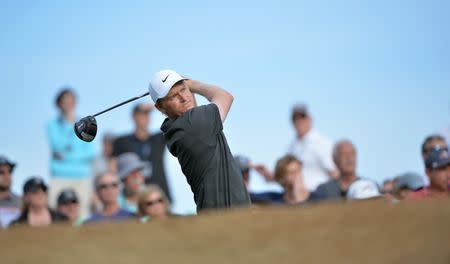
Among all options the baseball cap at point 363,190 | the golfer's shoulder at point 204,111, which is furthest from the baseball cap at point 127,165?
the golfer's shoulder at point 204,111

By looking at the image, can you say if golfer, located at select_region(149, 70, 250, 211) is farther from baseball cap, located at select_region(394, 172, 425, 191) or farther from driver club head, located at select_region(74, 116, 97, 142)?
baseball cap, located at select_region(394, 172, 425, 191)

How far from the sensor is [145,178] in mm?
12398

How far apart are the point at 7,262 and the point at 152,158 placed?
6.61 metres

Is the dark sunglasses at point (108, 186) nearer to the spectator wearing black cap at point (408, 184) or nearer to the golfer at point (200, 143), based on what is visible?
the spectator wearing black cap at point (408, 184)

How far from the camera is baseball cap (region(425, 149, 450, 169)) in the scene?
9.63 metres

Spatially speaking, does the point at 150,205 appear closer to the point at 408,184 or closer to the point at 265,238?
the point at 408,184

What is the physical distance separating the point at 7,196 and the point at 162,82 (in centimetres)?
417

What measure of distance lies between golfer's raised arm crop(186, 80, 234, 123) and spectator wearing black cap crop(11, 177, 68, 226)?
336 cm

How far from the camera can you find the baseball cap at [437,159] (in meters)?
9.63

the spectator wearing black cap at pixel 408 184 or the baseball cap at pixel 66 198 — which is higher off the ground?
the baseball cap at pixel 66 198

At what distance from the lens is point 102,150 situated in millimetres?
14539

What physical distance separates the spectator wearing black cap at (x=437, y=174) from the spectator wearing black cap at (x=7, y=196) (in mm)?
4156

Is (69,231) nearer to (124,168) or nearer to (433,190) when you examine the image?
(433,190)

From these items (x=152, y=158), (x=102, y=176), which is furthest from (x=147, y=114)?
(x=102, y=176)
